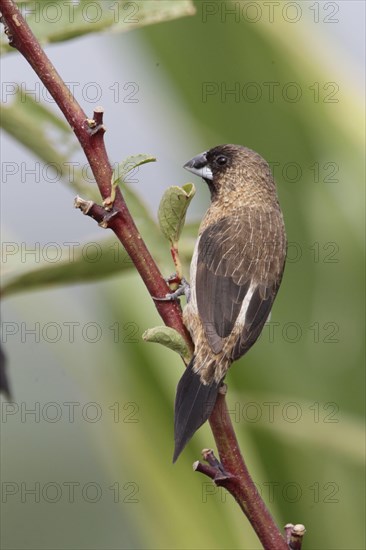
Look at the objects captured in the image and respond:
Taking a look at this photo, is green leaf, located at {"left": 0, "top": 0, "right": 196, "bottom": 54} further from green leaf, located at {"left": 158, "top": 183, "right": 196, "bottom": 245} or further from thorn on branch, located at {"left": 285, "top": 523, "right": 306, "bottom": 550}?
thorn on branch, located at {"left": 285, "top": 523, "right": 306, "bottom": 550}

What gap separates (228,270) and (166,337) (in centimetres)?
131

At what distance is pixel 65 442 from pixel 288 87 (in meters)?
2.48

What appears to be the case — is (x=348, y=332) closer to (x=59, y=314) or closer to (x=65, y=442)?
(x=59, y=314)

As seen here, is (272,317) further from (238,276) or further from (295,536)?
(295,536)

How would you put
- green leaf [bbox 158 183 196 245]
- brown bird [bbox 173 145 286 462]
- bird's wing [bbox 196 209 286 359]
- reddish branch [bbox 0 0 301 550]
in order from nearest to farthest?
reddish branch [bbox 0 0 301 550], green leaf [bbox 158 183 196 245], brown bird [bbox 173 145 286 462], bird's wing [bbox 196 209 286 359]

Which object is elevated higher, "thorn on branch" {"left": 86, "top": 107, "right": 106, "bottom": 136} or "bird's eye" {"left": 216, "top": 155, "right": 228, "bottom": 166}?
"bird's eye" {"left": 216, "top": 155, "right": 228, "bottom": 166}

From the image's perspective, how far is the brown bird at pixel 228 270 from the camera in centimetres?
234

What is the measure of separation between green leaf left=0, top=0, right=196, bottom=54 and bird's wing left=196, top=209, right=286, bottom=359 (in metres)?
0.92

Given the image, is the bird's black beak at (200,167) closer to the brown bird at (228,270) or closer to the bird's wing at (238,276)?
the brown bird at (228,270)

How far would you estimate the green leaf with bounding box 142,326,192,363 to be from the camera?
5.32ft

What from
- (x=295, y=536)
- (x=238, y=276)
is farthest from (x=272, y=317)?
(x=295, y=536)

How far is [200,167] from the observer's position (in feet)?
11.2

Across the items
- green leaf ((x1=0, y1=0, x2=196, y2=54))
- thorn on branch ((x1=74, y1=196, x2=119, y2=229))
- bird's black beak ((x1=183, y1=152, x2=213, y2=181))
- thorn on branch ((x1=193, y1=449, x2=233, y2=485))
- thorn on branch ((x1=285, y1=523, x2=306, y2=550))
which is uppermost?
green leaf ((x1=0, y1=0, x2=196, y2=54))

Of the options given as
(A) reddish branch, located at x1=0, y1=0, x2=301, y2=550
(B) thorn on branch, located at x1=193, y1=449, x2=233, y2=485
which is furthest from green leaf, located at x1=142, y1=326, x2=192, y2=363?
(B) thorn on branch, located at x1=193, y1=449, x2=233, y2=485
